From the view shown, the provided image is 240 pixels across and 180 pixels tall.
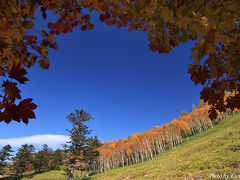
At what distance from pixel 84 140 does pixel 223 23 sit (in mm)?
25771

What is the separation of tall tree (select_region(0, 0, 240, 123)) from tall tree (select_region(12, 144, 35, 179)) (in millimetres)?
58666

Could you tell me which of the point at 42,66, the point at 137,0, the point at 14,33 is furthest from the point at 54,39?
the point at 137,0

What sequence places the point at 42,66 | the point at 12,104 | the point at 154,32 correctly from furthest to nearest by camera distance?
the point at 42,66 < the point at 154,32 < the point at 12,104

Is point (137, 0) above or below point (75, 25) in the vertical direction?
below

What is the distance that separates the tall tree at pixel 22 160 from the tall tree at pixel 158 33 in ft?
192

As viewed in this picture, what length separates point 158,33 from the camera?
6.06ft

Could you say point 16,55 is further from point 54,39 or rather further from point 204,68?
point 204,68

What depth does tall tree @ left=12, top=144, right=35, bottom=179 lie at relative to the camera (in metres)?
42.6

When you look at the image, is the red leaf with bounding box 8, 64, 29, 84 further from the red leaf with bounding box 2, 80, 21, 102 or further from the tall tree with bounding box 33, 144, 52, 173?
the tall tree with bounding box 33, 144, 52, 173

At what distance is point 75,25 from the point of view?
322cm

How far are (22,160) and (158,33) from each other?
61232 mm

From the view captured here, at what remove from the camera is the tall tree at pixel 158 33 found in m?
1.14

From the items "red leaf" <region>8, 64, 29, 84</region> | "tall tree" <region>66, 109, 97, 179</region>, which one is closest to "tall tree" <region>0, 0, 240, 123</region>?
"red leaf" <region>8, 64, 29, 84</region>

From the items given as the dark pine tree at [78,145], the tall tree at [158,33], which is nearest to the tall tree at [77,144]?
the dark pine tree at [78,145]
